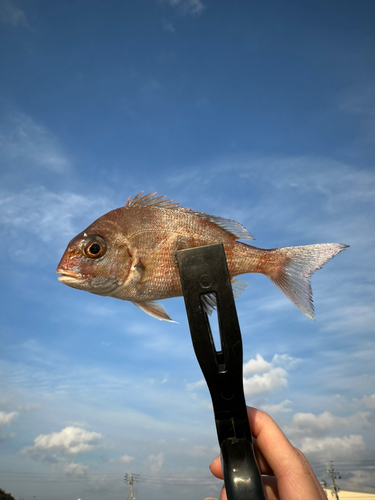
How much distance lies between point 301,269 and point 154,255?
1.15 metres

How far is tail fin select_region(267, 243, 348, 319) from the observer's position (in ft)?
8.92

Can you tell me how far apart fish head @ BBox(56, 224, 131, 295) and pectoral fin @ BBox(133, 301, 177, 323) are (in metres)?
0.29

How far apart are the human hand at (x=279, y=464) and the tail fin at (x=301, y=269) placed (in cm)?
79

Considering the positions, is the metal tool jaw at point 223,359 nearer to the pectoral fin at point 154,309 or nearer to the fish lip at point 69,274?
the pectoral fin at point 154,309

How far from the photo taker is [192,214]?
10.2 feet

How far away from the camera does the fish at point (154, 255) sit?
2977 millimetres

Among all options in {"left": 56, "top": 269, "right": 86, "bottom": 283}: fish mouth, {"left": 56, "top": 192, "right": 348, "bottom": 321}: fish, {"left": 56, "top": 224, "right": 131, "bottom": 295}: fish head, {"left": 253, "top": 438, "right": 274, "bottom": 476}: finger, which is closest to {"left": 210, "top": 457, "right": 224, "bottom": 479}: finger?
{"left": 253, "top": 438, "right": 274, "bottom": 476}: finger

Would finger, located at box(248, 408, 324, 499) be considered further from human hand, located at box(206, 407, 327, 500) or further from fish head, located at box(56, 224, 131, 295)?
fish head, located at box(56, 224, 131, 295)

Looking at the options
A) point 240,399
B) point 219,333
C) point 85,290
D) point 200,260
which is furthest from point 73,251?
point 240,399

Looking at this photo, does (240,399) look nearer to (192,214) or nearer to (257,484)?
(257,484)

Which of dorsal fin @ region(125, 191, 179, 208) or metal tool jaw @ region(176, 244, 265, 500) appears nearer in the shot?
metal tool jaw @ region(176, 244, 265, 500)

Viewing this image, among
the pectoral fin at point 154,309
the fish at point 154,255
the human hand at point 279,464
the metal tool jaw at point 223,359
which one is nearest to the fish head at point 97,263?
the fish at point 154,255

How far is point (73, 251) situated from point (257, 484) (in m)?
2.11

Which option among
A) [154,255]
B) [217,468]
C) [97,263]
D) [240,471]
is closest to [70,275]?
[97,263]
